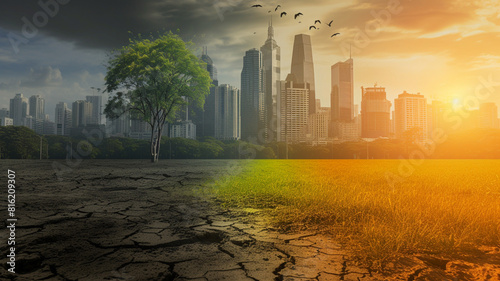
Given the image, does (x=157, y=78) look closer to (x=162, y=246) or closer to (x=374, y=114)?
(x=162, y=246)

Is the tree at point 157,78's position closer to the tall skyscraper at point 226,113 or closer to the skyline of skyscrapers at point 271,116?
the skyline of skyscrapers at point 271,116

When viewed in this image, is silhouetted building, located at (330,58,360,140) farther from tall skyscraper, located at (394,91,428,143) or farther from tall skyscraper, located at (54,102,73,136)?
tall skyscraper, located at (54,102,73,136)

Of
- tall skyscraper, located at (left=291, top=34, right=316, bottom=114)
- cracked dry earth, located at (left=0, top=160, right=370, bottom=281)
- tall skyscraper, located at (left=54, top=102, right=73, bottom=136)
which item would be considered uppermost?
tall skyscraper, located at (left=291, top=34, right=316, bottom=114)

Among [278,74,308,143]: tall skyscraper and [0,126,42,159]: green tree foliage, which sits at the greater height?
[278,74,308,143]: tall skyscraper

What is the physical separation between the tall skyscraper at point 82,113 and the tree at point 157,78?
35.8 m

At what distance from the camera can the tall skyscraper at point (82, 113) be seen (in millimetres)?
53500

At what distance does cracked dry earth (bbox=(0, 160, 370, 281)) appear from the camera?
280 cm

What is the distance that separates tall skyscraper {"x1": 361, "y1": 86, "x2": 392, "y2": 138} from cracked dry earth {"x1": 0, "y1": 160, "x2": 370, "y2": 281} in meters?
131

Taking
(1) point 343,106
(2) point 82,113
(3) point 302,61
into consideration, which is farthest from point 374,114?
(2) point 82,113

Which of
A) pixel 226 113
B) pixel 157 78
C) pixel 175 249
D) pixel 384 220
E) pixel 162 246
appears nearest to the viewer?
pixel 175 249

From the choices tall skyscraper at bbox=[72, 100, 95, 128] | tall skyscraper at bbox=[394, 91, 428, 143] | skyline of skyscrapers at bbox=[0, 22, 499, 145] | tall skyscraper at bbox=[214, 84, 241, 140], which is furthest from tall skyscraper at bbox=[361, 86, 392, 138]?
tall skyscraper at bbox=[72, 100, 95, 128]

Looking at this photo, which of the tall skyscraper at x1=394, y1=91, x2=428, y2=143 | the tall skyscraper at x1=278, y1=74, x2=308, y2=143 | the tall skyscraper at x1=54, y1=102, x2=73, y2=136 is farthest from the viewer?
the tall skyscraper at x1=278, y1=74, x2=308, y2=143

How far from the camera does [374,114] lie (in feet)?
434

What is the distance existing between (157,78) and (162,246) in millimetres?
19018
